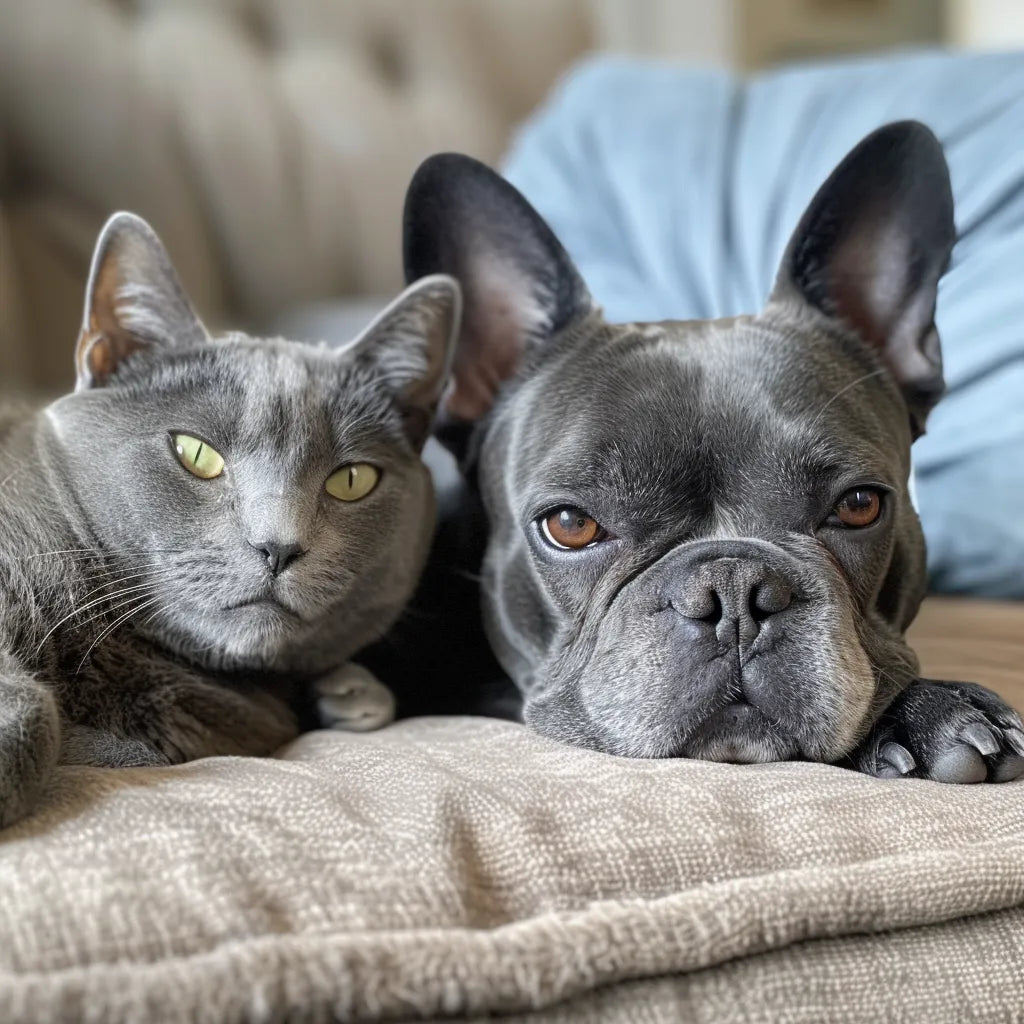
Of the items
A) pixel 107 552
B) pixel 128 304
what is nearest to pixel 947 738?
pixel 107 552

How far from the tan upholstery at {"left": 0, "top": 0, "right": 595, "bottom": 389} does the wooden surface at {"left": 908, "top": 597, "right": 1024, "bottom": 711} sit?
1.26 meters

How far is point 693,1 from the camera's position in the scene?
11.6ft

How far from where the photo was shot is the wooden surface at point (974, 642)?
1.22 meters

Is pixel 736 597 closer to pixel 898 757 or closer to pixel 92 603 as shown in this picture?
pixel 898 757

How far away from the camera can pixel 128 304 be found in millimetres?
1167

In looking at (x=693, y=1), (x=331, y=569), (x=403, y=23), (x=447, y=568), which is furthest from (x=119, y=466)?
(x=693, y=1)

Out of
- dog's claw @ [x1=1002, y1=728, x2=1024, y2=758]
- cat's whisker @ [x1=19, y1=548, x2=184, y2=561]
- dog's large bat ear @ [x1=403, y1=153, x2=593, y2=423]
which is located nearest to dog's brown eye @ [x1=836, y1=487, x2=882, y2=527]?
dog's claw @ [x1=1002, y1=728, x2=1024, y2=758]

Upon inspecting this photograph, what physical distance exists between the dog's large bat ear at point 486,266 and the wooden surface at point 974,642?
0.60 m

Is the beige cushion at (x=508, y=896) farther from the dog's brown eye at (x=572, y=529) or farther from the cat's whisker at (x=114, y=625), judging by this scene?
the dog's brown eye at (x=572, y=529)

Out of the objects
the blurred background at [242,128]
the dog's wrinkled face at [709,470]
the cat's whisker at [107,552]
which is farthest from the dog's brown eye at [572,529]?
the blurred background at [242,128]

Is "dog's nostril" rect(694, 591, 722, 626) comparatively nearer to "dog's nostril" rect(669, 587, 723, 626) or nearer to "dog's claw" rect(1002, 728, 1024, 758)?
"dog's nostril" rect(669, 587, 723, 626)

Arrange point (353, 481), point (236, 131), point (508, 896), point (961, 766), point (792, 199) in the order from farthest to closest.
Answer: point (236, 131) → point (792, 199) → point (353, 481) → point (961, 766) → point (508, 896)

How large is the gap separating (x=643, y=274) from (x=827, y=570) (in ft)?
3.52

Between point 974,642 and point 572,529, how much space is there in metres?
0.60
